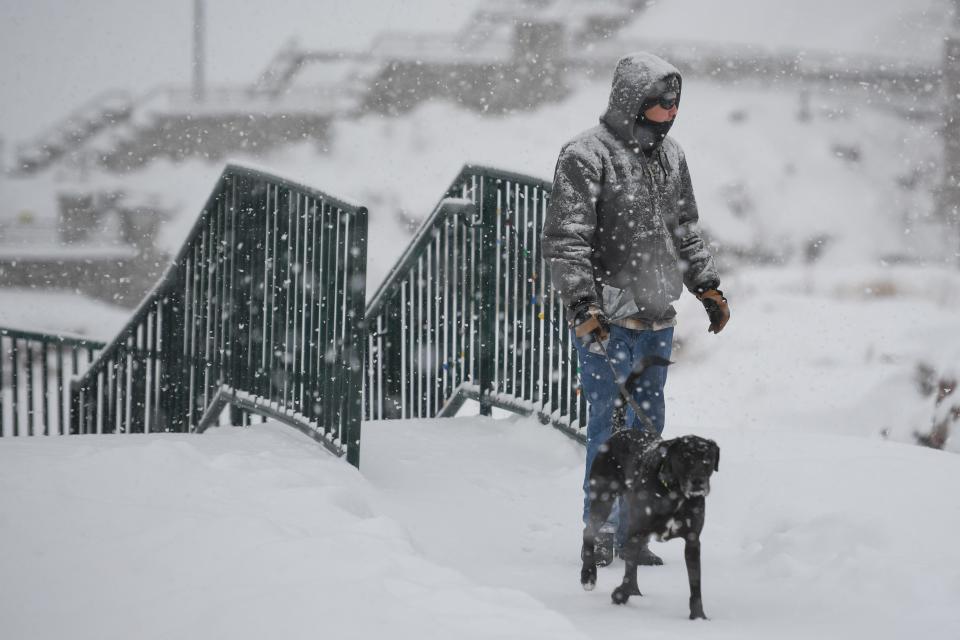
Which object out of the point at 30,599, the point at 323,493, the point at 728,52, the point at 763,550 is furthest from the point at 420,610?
the point at 728,52

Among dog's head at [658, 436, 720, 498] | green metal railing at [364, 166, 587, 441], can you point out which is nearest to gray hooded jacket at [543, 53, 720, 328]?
dog's head at [658, 436, 720, 498]

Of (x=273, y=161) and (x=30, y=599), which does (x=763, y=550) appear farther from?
(x=273, y=161)

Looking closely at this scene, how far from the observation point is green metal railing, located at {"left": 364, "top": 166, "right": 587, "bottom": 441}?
5.95 m

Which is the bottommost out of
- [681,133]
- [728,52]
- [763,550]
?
[763,550]

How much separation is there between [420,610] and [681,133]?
1307 inches

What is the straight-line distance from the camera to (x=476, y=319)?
6492 mm

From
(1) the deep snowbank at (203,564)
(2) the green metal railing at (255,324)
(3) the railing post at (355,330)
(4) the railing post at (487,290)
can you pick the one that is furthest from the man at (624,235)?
(4) the railing post at (487,290)

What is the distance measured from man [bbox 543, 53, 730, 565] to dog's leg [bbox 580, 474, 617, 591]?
362 mm

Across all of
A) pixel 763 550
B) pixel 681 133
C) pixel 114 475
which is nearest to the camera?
pixel 114 475

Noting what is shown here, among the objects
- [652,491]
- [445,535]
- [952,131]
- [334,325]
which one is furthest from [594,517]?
[952,131]

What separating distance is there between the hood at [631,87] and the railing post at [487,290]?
2.32 metres

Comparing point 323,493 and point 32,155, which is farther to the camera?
point 32,155

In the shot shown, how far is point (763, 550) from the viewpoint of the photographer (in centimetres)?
410

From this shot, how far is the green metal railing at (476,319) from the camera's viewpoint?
5949mm
